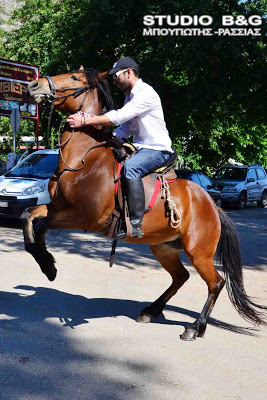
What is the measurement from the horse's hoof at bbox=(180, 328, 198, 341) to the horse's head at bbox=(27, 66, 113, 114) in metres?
2.35

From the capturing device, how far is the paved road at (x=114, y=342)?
370 centimetres

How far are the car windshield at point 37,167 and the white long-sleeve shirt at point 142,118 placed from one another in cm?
823

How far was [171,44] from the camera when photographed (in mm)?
19359

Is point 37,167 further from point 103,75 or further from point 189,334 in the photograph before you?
point 189,334

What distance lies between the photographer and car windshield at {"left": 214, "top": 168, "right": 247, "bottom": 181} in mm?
23938

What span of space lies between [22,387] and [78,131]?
8.33 feet

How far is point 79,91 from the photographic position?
5102mm

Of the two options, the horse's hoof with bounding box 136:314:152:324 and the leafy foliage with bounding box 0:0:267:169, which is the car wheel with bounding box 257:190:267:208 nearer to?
the leafy foliage with bounding box 0:0:267:169

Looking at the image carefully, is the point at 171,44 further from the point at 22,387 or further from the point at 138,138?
the point at 22,387

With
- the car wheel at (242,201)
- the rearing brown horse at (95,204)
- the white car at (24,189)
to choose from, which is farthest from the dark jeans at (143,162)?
the car wheel at (242,201)

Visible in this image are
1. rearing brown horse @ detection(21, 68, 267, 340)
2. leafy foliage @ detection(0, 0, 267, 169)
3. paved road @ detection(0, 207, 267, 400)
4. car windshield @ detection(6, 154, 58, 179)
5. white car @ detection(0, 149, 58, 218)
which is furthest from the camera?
leafy foliage @ detection(0, 0, 267, 169)

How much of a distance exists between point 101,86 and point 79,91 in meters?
0.24

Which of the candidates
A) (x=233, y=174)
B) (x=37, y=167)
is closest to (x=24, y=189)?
(x=37, y=167)

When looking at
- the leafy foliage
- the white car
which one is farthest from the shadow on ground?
the leafy foliage
